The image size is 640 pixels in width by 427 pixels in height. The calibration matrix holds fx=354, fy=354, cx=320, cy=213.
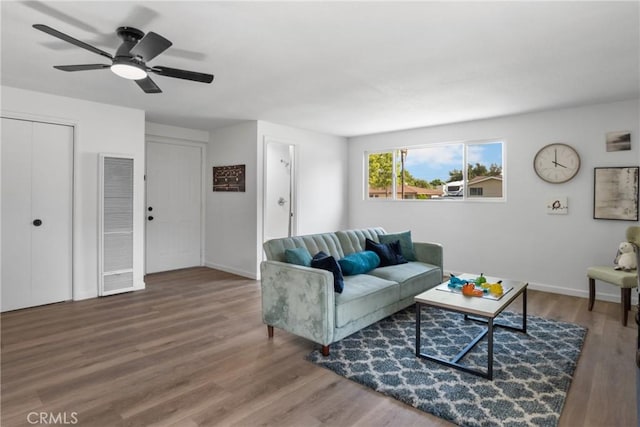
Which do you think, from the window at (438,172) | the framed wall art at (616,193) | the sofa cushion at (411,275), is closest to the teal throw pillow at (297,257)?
the sofa cushion at (411,275)

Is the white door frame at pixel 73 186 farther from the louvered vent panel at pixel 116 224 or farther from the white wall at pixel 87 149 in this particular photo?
the louvered vent panel at pixel 116 224

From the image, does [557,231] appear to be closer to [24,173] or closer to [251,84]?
[251,84]

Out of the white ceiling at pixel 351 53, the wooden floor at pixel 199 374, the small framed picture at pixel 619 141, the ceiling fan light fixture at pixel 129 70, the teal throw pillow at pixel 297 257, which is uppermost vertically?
the white ceiling at pixel 351 53

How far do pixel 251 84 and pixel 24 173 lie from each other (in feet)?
8.91

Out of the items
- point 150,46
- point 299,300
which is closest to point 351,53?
point 150,46

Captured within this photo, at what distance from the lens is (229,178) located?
229 inches

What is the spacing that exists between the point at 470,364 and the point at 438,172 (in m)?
3.74

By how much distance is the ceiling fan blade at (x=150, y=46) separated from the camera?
6.92ft

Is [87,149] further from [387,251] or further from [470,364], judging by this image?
[470,364]

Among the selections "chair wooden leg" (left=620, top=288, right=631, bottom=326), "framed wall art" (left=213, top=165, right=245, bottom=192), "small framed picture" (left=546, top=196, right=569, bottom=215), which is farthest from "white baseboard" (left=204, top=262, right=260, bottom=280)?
"chair wooden leg" (left=620, top=288, right=631, bottom=326)

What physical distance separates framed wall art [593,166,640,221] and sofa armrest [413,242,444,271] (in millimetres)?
2021

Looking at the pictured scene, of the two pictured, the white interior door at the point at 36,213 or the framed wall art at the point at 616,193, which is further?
the framed wall art at the point at 616,193

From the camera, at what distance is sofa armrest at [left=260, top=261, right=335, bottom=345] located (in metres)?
2.74

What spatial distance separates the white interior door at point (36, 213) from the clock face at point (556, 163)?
5957 mm
